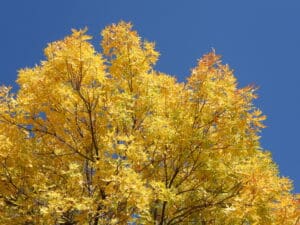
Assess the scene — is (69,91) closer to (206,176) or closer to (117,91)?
(117,91)

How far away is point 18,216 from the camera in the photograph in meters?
9.06

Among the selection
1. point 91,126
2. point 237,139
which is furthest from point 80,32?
point 237,139

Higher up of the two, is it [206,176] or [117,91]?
Answer: [117,91]

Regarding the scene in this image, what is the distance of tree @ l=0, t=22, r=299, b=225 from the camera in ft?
28.8

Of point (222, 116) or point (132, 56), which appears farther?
point (132, 56)

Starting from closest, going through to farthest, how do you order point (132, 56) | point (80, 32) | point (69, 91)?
point (69, 91), point (80, 32), point (132, 56)

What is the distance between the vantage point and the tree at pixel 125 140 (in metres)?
8.79

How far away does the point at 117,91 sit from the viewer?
9625 mm

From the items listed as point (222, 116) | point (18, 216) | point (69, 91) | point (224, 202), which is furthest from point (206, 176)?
point (18, 216)

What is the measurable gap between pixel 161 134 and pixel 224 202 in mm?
2497

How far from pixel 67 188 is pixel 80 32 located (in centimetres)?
386

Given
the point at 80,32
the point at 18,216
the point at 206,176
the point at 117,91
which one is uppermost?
the point at 80,32

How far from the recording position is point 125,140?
8.34m

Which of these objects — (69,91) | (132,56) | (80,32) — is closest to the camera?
(69,91)
